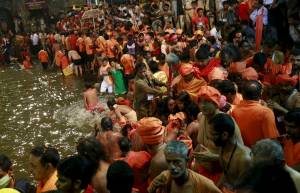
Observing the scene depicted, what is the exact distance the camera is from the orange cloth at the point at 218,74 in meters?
6.93

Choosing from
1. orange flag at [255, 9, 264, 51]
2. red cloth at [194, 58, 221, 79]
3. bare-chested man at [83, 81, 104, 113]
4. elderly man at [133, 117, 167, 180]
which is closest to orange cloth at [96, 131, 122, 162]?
elderly man at [133, 117, 167, 180]

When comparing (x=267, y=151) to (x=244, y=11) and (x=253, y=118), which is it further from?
(x=244, y=11)

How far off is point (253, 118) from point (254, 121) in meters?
0.03

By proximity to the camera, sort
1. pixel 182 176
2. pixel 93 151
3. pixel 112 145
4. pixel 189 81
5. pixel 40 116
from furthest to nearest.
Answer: pixel 40 116 → pixel 189 81 → pixel 112 145 → pixel 93 151 → pixel 182 176

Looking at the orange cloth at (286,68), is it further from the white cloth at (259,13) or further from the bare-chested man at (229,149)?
the white cloth at (259,13)

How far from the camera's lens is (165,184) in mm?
3842

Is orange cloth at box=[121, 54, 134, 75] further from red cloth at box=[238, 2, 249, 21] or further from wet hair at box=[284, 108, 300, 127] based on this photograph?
wet hair at box=[284, 108, 300, 127]

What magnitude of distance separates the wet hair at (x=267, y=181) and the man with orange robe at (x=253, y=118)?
2.51 m

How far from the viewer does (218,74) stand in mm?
6977

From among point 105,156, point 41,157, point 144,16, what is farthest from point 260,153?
point 144,16

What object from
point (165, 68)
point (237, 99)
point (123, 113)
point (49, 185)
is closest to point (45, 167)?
point (49, 185)

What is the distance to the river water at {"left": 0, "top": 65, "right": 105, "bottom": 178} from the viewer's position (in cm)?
1035

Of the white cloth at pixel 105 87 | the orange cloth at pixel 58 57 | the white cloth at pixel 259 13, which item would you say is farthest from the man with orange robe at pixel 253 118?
the orange cloth at pixel 58 57

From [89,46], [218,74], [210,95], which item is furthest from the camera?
[89,46]
